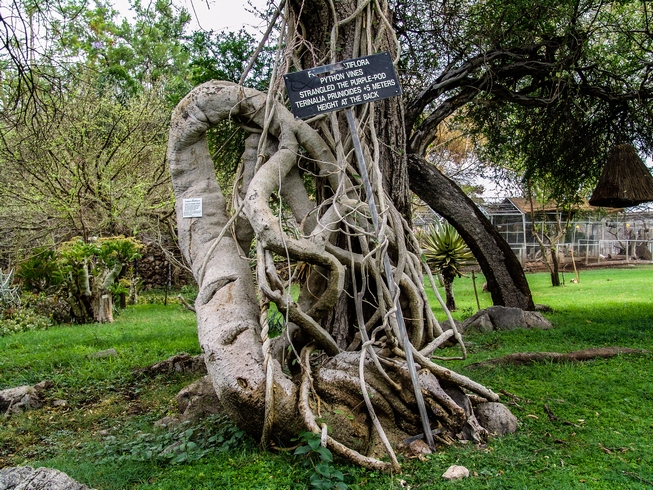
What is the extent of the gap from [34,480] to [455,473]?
2.08 meters

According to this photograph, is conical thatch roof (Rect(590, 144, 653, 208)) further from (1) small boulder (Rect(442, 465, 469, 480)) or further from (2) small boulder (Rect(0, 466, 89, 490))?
(2) small boulder (Rect(0, 466, 89, 490))

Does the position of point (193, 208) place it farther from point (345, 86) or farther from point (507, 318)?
point (507, 318)

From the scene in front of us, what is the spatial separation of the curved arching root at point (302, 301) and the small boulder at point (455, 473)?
10.9 inches

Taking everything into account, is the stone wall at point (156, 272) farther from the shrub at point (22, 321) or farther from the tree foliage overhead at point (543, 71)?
the tree foliage overhead at point (543, 71)

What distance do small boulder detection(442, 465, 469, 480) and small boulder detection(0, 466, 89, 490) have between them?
182 centimetres

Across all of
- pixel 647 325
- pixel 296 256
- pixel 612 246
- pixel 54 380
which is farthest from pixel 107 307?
pixel 612 246

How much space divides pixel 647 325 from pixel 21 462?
6662 millimetres

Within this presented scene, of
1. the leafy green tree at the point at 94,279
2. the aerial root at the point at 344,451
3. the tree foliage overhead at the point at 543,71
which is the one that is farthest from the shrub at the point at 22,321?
the aerial root at the point at 344,451

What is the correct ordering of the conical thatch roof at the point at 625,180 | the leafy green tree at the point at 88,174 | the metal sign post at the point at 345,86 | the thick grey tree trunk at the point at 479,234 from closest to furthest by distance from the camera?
the metal sign post at the point at 345,86
the conical thatch roof at the point at 625,180
the thick grey tree trunk at the point at 479,234
the leafy green tree at the point at 88,174

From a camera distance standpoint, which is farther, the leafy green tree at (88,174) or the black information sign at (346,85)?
the leafy green tree at (88,174)

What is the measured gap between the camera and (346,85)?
332 centimetres

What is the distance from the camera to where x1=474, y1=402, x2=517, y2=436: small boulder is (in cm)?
350

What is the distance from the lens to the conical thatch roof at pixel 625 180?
6.60 m

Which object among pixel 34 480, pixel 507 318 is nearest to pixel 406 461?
pixel 34 480
